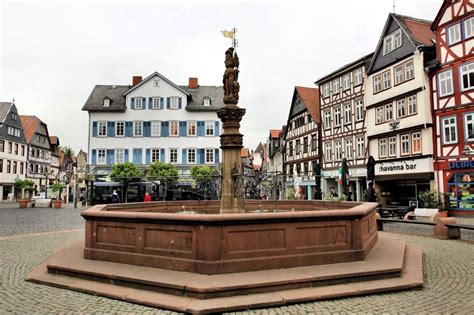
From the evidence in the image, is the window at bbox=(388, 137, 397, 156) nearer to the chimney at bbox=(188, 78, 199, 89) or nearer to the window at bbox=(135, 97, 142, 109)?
the chimney at bbox=(188, 78, 199, 89)

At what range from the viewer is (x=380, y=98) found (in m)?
30.9

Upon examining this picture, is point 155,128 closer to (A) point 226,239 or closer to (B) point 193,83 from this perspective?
(B) point 193,83

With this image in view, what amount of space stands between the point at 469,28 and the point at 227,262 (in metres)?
24.8

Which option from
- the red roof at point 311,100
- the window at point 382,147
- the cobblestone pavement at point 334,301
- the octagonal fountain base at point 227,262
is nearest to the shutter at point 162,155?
the red roof at point 311,100

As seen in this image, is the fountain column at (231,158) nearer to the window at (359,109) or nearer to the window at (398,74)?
the window at (398,74)

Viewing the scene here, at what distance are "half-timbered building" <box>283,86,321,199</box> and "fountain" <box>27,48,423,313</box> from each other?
3300 centimetres

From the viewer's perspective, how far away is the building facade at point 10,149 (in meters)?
54.8

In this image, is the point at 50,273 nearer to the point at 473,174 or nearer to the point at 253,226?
the point at 253,226

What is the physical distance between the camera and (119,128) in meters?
45.3

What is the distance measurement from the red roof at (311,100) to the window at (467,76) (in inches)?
700

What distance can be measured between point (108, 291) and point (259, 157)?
313 ft

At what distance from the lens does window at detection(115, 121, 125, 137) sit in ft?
148

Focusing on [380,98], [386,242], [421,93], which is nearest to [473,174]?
[421,93]

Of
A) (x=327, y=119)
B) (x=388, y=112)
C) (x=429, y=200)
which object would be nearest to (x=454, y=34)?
(x=388, y=112)
